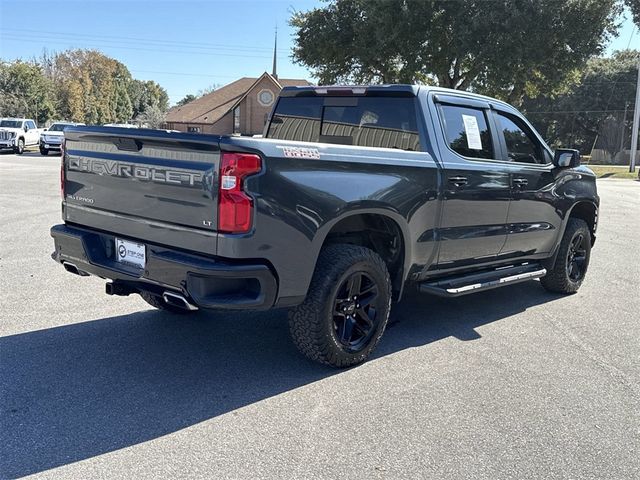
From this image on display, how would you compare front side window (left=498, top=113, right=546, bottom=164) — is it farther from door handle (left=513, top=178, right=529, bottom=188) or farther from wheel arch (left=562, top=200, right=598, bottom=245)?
wheel arch (left=562, top=200, right=598, bottom=245)

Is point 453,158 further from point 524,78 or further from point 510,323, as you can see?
point 524,78

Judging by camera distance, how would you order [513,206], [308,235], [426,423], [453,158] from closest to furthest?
1. [426,423]
2. [308,235]
3. [453,158]
4. [513,206]

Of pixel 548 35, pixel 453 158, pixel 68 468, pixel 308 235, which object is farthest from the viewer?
pixel 548 35

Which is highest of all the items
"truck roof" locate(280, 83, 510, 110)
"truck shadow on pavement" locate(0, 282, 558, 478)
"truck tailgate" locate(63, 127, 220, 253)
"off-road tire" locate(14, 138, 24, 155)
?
"truck roof" locate(280, 83, 510, 110)

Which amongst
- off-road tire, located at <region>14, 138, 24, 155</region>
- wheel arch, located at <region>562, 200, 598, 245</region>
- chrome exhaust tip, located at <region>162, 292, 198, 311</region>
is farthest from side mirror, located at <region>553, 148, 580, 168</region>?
off-road tire, located at <region>14, 138, 24, 155</region>

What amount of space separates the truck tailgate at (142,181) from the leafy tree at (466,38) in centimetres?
2290

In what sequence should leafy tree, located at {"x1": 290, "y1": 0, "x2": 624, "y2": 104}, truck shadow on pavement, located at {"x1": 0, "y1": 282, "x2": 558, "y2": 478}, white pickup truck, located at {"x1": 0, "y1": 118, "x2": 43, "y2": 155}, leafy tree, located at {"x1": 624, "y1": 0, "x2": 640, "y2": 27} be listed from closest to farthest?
truck shadow on pavement, located at {"x1": 0, "y1": 282, "x2": 558, "y2": 478} → leafy tree, located at {"x1": 290, "y1": 0, "x2": 624, "y2": 104} → leafy tree, located at {"x1": 624, "y1": 0, "x2": 640, "y2": 27} → white pickup truck, located at {"x1": 0, "y1": 118, "x2": 43, "y2": 155}

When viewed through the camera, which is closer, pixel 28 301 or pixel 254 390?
pixel 254 390

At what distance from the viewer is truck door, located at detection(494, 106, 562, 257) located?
5.56 meters

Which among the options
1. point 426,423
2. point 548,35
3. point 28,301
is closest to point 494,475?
point 426,423

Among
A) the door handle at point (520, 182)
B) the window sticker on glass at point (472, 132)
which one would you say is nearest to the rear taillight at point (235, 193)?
the window sticker on glass at point (472, 132)

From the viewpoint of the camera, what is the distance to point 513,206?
5.51 metres

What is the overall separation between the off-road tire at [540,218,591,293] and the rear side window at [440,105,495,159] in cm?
179

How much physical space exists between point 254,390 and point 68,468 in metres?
1.28
